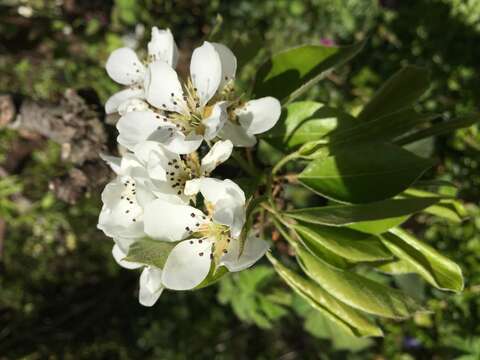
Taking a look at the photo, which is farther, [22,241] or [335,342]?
[22,241]

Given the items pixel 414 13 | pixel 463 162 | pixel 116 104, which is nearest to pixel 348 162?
pixel 116 104

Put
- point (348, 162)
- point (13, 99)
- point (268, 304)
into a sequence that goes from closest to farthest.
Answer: point (348, 162) → point (13, 99) → point (268, 304)

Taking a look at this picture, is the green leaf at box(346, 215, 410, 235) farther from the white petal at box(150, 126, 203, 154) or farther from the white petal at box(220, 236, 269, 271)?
the white petal at box(150, 126, 203, 154)

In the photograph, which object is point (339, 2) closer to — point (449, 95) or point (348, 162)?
point (449, 95)

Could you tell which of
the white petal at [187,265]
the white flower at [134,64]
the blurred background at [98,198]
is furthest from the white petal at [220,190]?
the blurred background at [98,198]

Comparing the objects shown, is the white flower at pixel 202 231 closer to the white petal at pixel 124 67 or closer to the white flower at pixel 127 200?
the white flower at pixel 127 200

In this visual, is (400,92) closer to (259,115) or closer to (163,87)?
(259,115)
